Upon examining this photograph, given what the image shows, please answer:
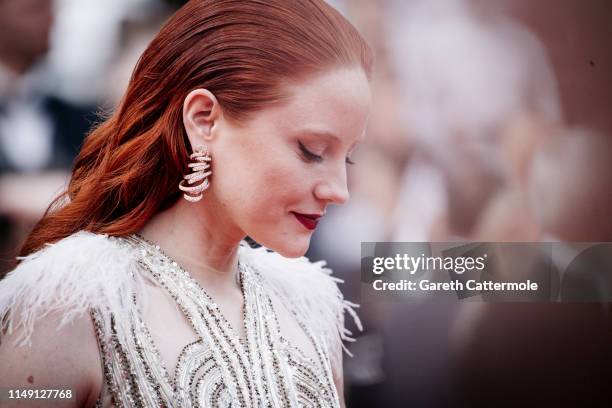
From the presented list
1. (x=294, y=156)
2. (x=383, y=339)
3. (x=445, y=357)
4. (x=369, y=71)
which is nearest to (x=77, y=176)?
(x=294, y=156)

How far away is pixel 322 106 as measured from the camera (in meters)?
1.15

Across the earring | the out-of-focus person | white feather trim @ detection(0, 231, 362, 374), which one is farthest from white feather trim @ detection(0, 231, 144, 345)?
the out-of-focus person

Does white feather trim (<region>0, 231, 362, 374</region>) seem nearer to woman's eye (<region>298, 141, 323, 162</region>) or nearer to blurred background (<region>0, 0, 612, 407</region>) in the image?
woman's eye (<region>298, 141, 323, 162</region>)

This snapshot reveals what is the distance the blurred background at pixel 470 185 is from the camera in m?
1.66

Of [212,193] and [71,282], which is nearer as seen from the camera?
[71,282]

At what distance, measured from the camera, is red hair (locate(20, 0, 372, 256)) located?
1.14 metres

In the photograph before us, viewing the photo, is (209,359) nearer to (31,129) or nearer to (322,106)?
(322,106)

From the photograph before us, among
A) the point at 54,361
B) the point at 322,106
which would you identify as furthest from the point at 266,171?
the point at 54,361

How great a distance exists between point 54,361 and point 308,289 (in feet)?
1.91

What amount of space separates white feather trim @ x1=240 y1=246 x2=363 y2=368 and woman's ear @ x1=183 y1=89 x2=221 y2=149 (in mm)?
317

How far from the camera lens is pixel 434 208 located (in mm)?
1662

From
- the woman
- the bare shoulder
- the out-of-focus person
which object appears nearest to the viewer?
the bare shoulder

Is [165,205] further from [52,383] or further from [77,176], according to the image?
[52,383]

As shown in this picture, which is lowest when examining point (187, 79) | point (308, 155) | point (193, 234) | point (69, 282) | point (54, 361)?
point (54, 361)
